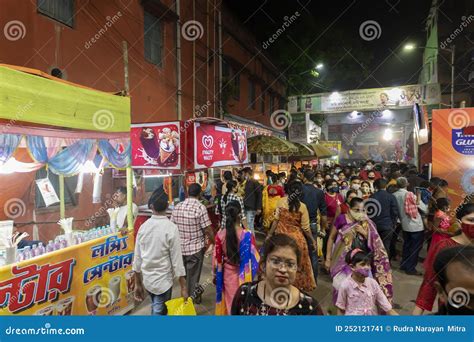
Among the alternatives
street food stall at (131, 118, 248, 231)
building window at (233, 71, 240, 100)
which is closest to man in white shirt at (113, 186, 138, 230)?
street food stall at (131, 118, 248, 231)

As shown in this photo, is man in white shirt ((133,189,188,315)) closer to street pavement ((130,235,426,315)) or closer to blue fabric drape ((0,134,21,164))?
street pavement ((130,235,426,315))

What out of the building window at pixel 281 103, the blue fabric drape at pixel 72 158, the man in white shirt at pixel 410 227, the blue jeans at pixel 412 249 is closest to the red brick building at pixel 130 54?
the blue fabric drape at pixel 72 158

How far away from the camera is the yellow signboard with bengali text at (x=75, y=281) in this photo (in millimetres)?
3363

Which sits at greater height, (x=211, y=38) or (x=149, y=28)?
(x=211, y=38)

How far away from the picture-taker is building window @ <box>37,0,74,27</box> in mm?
6656

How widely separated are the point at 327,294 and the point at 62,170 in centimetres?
459

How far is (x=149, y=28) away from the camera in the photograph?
10172 mm

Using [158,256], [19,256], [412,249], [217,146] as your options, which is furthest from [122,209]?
[412,249]

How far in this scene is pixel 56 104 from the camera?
12.2ft

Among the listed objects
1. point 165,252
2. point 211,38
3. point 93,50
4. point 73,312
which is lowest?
point 73,312

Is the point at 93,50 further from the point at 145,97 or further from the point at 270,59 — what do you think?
the point at 270,59

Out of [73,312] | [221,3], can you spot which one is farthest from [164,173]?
[221,3]

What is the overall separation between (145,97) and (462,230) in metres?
8.86

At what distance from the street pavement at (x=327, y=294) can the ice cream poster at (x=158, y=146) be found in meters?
2.31
